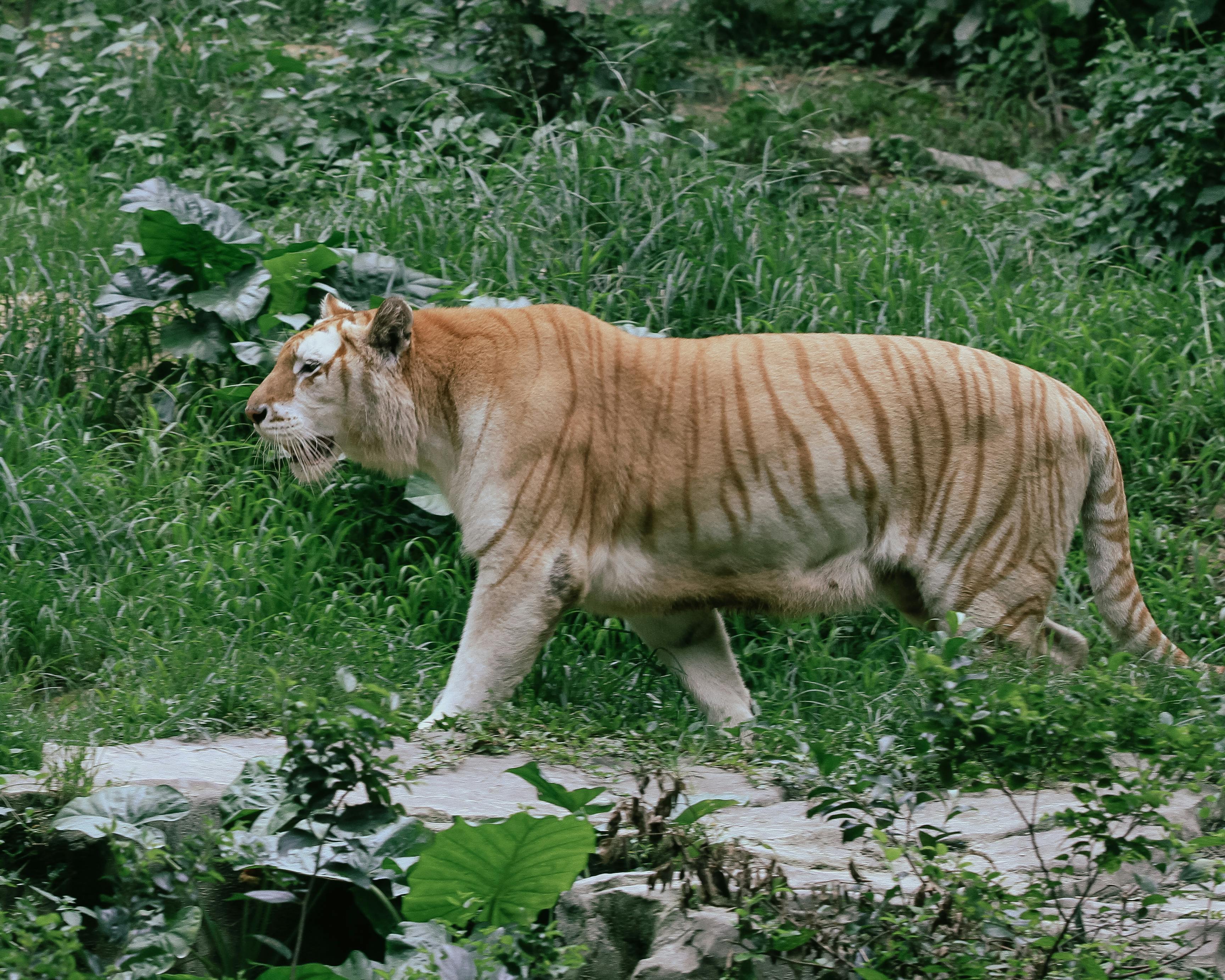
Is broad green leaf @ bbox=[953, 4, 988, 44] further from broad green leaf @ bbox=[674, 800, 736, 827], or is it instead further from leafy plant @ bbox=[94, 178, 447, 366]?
broad green leaf @ bbox=[674, 800, 736, 827]

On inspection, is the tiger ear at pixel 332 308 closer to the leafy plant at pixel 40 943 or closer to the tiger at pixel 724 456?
the tiger at pixel 724 456

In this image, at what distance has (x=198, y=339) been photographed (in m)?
6.12

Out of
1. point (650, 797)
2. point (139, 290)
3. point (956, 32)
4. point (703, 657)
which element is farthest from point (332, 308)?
point (956, 32)

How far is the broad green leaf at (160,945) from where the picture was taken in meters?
A: 2.68

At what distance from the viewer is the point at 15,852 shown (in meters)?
3.09

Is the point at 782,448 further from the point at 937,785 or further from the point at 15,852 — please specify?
the point at 15,852

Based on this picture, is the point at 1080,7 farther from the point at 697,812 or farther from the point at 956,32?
the point at 697,812

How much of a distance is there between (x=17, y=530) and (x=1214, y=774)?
14.1 feet

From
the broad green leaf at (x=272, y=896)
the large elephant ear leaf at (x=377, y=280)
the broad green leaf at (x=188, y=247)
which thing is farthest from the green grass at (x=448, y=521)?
the broad green leaf at (x=272, y=896)

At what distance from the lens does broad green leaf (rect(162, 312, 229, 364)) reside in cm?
607

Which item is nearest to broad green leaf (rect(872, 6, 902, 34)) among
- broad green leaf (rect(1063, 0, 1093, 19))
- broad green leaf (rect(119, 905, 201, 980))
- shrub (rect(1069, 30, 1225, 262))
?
broad green leaf (rect(1063, 0, 1093, 19))

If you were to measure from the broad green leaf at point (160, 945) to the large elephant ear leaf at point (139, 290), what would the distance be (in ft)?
12.6

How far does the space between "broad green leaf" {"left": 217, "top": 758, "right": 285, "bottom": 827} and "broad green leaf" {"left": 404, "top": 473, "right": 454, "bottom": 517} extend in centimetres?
241

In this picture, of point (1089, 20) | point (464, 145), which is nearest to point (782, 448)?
point (464, 145)
